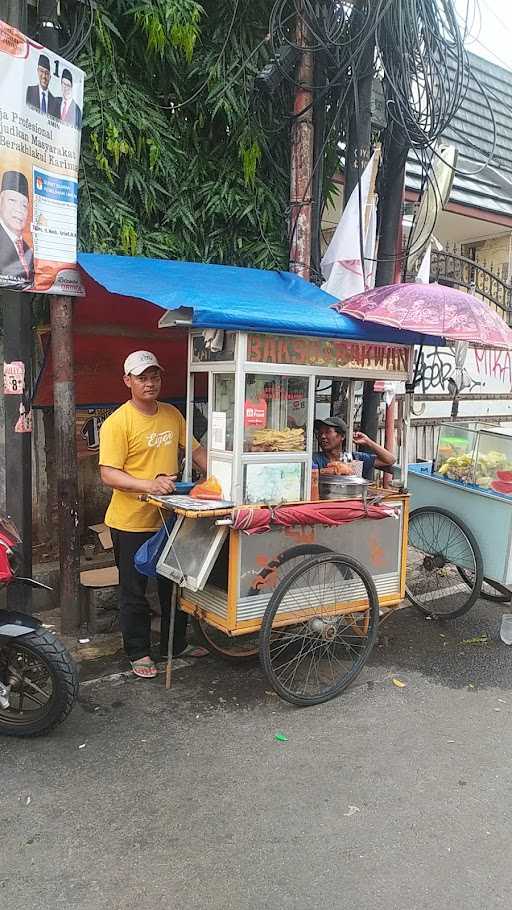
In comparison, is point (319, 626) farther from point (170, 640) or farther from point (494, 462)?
point (494, 462)

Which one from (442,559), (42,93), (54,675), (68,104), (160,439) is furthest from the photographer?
(442,559)

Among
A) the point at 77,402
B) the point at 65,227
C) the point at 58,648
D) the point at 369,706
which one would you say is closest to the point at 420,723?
the point at 369,706

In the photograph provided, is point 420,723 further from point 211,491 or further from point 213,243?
point 213,243

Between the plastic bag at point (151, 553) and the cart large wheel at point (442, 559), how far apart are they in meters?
2.23

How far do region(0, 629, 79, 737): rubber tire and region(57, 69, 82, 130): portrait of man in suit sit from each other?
3199 mm

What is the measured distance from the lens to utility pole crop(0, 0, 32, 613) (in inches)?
164

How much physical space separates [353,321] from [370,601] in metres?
1.64

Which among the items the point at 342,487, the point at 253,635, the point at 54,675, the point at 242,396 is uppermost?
the point at 242,396

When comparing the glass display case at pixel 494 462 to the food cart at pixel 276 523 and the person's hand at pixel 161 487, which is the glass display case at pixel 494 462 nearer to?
the food cart at pixel 276 523

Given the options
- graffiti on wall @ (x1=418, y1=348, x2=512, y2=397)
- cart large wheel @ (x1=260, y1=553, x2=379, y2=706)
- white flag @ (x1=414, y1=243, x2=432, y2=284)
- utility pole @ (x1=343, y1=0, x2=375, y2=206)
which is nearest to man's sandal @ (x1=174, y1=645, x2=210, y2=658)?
cart large wheel @ (x1=260, y1=553, x2=379, y2=706)

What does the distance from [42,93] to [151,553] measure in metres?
2.88

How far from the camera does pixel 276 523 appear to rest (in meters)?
3.44

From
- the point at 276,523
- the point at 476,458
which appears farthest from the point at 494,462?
the point at 276,523

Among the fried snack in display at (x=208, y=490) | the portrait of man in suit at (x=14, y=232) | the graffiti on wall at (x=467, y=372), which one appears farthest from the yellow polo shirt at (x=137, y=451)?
the graffiti on wall at (x=467, y=372)
